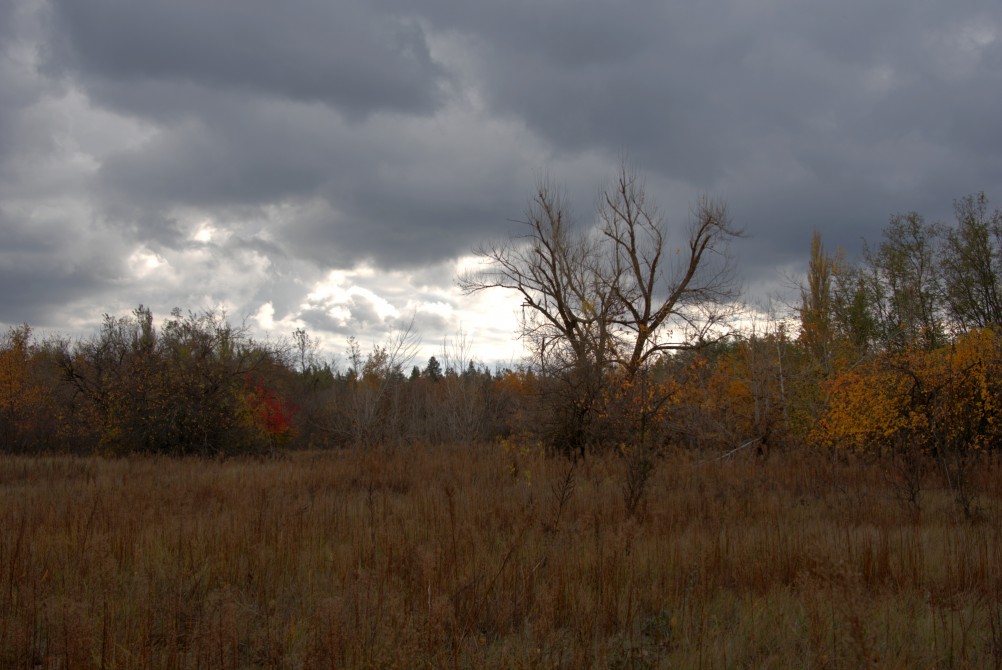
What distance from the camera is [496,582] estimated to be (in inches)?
183

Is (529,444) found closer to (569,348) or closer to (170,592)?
(569,348)

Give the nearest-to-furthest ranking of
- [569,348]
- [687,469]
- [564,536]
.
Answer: [564,536] → [687,469] → [569,348]

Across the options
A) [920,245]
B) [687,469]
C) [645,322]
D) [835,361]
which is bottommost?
[687,469]

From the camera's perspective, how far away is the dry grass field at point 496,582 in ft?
11.3

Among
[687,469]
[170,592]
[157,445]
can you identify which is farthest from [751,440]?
[157,445]

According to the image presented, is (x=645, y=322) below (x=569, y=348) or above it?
above

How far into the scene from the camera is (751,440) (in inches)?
610

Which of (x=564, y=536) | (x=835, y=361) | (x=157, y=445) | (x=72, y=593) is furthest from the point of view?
(x=157, y=445)

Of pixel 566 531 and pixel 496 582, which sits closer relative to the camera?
pixel 496 582

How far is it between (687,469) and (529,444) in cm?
492

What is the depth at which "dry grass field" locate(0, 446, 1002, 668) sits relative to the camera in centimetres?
343

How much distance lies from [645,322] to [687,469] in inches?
576

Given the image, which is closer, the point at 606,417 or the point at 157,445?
the point at 606,417

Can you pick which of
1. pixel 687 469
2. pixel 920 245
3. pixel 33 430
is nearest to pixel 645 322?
pixel 687 469
